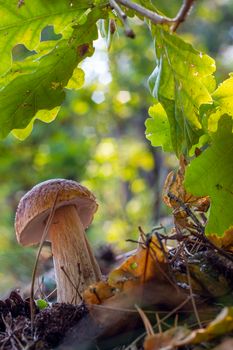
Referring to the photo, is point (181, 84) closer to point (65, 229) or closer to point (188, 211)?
point (188, 211)

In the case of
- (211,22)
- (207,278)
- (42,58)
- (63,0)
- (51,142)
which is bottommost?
(207,278)

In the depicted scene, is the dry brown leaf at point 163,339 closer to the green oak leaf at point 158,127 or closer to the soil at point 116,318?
the soil at point 116,318

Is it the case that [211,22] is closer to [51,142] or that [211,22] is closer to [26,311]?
[51,142]

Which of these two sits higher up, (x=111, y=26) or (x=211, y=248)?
(x=111, y=26)

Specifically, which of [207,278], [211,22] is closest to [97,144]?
[211,22]

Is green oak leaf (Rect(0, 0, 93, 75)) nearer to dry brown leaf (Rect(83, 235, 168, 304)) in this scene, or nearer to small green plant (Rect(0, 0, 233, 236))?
small green plant (Rect(0, 0, 233, 236))

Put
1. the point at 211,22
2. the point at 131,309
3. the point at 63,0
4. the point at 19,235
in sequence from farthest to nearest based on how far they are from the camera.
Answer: the point at 211,22 < the point at 19,235 < the point at 63,0 < the point at 131,309

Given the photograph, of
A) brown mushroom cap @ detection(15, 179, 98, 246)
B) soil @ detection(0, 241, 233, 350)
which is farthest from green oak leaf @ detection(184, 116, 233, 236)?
brown mushroom cap @ detection(15, 179, 98, 246)
